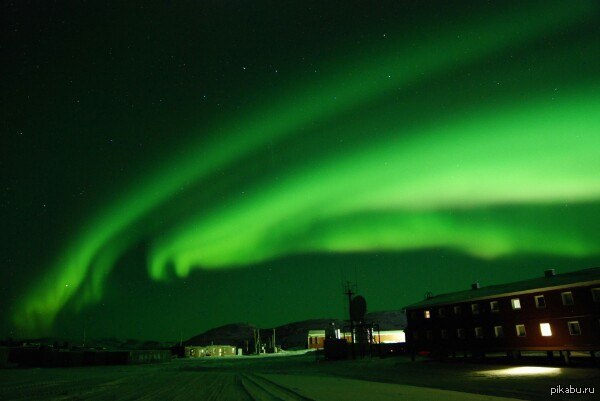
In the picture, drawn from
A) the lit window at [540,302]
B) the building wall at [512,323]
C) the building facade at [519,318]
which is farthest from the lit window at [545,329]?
the lit window at [540,302]

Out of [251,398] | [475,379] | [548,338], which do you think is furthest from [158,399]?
[548,338]

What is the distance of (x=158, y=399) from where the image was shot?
1016 inches

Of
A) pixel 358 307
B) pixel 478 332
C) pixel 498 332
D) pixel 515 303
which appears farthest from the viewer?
pixel 358 307

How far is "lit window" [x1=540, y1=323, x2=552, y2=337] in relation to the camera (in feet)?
145

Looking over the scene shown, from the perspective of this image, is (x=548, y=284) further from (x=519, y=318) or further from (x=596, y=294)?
(x=596, y=294)

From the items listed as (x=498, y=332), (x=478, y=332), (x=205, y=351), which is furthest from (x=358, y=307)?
(x=205, y=351)

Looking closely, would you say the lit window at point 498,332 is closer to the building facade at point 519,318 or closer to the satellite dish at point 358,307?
the building facade at point 519,318

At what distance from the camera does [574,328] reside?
41.4m

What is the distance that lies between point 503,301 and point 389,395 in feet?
110

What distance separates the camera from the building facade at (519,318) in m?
40.7

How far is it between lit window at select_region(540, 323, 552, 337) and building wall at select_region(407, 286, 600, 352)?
29 cm

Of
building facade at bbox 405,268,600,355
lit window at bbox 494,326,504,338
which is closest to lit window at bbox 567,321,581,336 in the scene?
building facade at bbox 405,268,600,355

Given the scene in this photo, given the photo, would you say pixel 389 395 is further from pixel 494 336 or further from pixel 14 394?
pixel 494 336

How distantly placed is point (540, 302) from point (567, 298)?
140 inches
